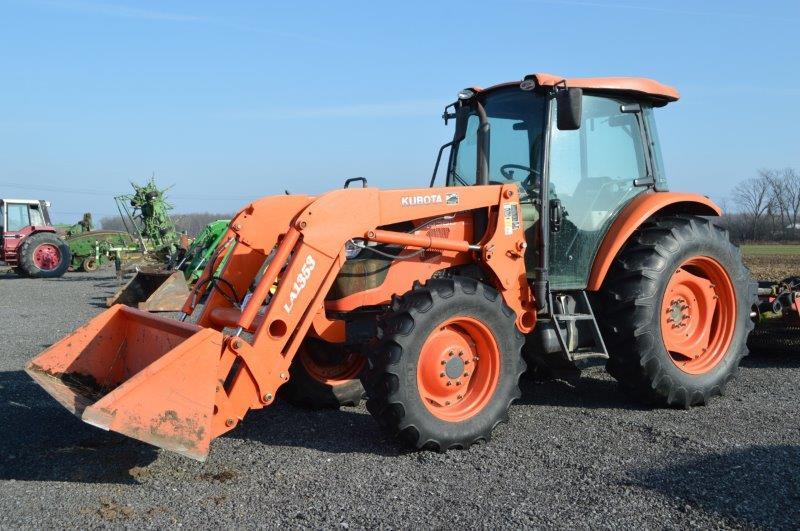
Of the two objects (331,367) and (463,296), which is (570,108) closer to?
(463,296)

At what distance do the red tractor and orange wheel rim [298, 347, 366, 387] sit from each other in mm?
20479

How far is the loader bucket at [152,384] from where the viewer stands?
3.88 m

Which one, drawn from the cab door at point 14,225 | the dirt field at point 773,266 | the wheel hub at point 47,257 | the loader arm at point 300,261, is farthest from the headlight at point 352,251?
the cab door at point 14,225

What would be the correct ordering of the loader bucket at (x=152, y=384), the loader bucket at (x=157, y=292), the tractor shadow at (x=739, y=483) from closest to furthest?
1. the tractor shadow at (x=739, y=483)
2. the loader bucket at (x=152, y=384)
3. the loader bucket at (x=157, y=292)

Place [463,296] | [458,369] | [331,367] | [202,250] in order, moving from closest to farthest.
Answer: [463,296], [458,369], [331,367], [202,250]

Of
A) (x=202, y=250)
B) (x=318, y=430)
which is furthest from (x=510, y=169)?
(x=202, y=250)

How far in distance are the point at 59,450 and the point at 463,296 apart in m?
2.81

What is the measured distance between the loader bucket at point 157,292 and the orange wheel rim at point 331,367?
Answer: 6113 millimetres

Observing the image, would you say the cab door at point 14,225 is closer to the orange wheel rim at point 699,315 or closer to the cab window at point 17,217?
the cab window at point 17,217

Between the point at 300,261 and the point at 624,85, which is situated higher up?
the point at 624,85

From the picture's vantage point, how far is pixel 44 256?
77.9 feet

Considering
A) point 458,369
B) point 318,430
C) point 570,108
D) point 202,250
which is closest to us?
point 458,369

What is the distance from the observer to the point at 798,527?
3.56 m

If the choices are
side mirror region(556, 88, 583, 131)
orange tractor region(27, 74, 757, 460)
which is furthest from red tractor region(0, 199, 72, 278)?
side mirror region(556, 88, 583, 131)
